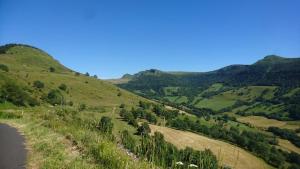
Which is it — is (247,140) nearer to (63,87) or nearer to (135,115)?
(135,115)

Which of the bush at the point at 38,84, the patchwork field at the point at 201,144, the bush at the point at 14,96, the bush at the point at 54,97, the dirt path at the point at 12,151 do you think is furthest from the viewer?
the bush at the point at 38,84

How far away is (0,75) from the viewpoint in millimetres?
134000

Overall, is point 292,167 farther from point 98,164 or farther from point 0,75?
point 98,164

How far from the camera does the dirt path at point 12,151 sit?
50.3ft

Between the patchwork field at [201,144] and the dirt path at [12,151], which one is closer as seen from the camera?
the dirt path at [12,151]

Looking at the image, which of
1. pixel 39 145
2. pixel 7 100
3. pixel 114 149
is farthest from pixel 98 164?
pixel 7 100

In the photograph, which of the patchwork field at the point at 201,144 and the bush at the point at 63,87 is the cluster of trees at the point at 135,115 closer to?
the patchwork field at the point at 201,144

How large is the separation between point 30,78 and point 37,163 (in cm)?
17480

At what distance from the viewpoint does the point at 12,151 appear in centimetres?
1869

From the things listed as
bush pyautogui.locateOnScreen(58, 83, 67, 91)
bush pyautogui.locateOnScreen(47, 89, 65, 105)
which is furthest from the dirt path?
bush pyautogui.locateOnScreen(58, 83, 67, 91)

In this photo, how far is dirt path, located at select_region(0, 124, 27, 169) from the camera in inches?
603

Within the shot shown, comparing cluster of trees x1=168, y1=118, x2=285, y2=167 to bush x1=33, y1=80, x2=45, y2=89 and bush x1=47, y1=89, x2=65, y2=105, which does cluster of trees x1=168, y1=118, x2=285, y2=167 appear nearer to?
bush x1=47, y1=89, x2=65, y2=105

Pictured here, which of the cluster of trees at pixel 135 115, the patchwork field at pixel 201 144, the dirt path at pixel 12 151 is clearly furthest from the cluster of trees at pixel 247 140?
the dirt path at pixel 12 151

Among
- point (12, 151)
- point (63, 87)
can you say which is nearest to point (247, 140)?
point (63, 87)
